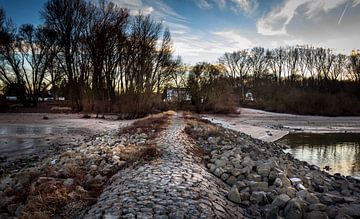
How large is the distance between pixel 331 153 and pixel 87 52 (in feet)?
99.2

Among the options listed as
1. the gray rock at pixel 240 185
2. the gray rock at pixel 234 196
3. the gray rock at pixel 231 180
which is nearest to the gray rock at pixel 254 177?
the gray rock at pixel 231 180

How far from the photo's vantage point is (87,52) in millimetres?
38250

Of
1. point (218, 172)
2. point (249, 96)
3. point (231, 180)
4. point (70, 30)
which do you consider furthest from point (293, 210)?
point (249, 96)

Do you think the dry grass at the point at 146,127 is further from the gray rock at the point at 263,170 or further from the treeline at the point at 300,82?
the treeline at the point at 300,82

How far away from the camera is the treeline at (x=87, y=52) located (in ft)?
120

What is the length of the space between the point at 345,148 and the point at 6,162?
1738 centimetres

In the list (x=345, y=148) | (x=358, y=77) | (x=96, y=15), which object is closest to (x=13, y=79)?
(x=96, y=15)

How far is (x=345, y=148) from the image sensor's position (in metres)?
18.5

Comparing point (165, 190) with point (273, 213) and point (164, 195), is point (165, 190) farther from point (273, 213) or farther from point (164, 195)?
point (273, 213)

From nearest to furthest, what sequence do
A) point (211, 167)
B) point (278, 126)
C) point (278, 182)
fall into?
point (278, 182)
point (211, 167)
point (278, 126)

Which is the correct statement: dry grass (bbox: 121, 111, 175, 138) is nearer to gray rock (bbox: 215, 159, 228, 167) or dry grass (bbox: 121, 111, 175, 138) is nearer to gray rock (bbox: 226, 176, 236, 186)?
gray rock (bbox: 215, 159, 228, 167)

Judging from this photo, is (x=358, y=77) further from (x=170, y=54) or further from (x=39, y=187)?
(x=39, y=187)

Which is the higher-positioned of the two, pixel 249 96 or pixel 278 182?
pixel 249 96

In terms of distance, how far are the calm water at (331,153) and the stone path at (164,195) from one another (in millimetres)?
7745
